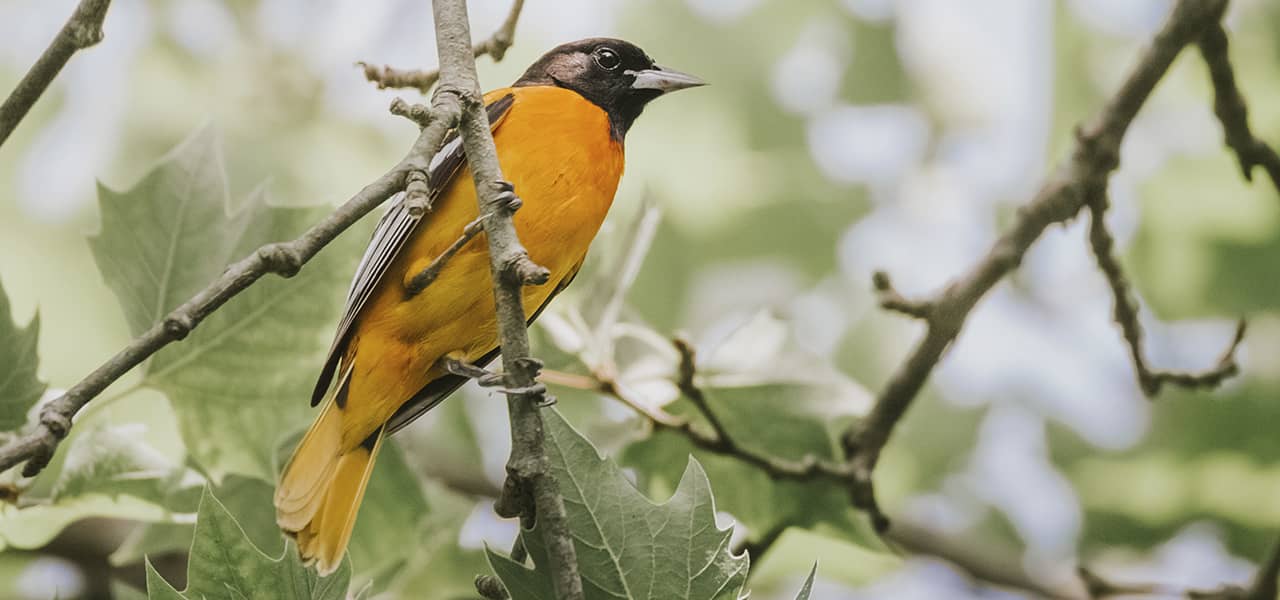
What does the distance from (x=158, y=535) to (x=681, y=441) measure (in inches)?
49.7

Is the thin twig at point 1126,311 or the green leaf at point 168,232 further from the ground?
the green leaf at point 168,232

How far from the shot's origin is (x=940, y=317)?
3607mm

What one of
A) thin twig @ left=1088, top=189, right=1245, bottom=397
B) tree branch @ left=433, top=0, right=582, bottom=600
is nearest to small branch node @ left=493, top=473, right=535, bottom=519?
tree branch @ left=433, top=0, right=582, bottom=600

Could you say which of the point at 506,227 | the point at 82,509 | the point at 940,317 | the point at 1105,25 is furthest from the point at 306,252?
the point at 1105,25

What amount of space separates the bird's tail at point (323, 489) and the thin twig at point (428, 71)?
2.57ft

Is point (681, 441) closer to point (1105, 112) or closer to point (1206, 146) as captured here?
point (1105, 112)

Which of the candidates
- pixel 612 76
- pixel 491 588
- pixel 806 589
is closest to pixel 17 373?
pixel 491 588

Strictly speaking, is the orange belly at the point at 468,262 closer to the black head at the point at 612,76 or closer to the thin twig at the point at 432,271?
the thin twig at the point at 432,271

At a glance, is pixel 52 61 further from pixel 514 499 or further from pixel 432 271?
pixel 432 271

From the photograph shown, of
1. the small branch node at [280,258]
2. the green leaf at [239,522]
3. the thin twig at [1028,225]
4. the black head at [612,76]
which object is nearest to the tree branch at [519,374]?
the small branch node at [280,258]

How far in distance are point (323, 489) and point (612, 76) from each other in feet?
4.76

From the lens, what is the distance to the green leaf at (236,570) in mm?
2270

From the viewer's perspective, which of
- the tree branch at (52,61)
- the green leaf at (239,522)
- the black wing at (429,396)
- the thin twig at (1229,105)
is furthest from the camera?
the thin twig at (1229,105)

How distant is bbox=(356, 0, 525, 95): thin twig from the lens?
3006mm
